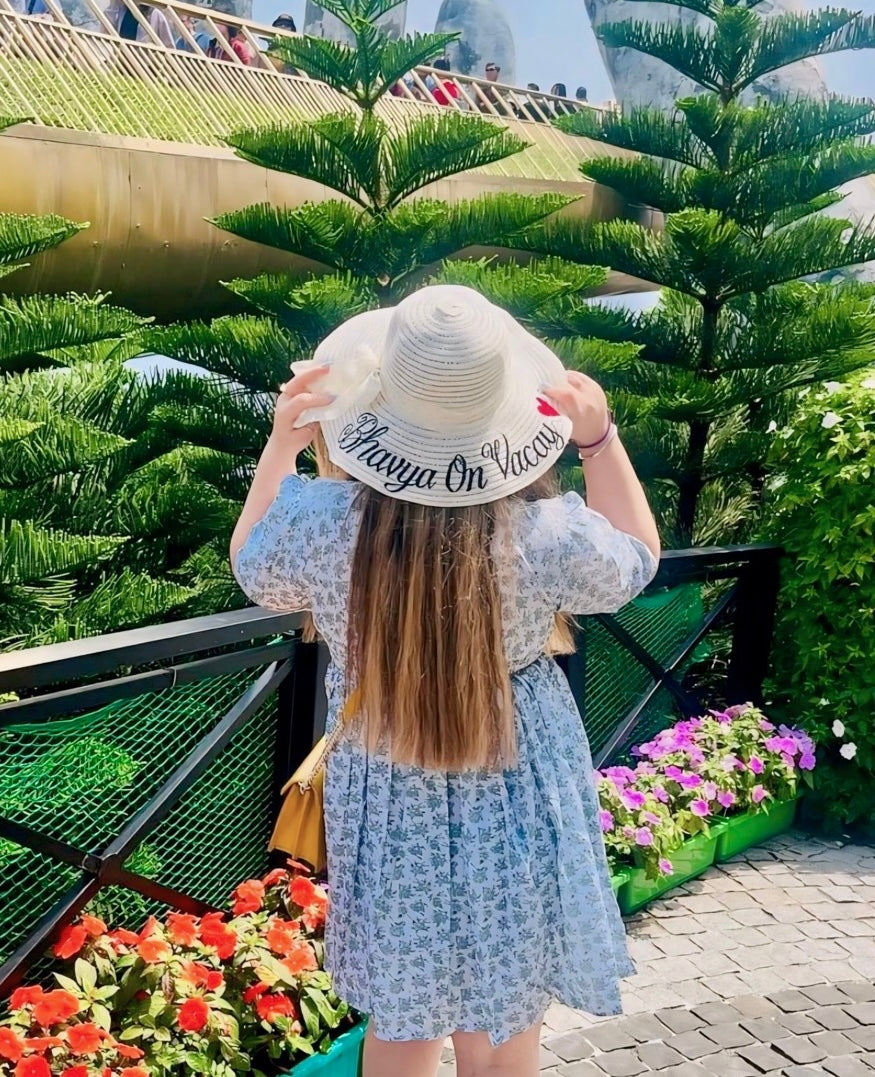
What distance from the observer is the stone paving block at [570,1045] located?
2.37 meters

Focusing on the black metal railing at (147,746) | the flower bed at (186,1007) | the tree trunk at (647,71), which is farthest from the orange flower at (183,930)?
the tree trunk at (647,71)

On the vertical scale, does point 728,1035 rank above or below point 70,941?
below

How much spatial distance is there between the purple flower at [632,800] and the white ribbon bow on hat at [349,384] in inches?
74.3

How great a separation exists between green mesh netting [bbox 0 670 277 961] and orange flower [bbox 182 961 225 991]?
305 millimetres

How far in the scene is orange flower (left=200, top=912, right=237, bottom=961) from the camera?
6.59 ft

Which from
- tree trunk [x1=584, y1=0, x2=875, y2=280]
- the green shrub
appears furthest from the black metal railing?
tree trunk [x1=584, y1=0, x2=875, y2=280]

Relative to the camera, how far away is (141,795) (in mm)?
2393

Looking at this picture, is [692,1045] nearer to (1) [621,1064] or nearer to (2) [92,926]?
(1) [621,1064]

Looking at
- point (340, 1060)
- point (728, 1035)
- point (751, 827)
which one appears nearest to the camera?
point (340, 1060)

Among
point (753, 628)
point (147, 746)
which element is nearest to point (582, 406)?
point (147, 746)

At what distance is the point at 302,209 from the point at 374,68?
851 mm

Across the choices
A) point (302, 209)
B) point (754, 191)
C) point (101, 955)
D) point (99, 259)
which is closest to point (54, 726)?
point (101, 955)

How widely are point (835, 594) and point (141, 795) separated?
2225 millimetres

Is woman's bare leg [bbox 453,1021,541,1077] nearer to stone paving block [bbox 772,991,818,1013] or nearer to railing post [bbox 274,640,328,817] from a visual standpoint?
railing post [bbox 274,640,328,817]
